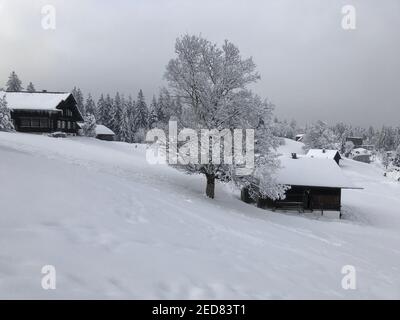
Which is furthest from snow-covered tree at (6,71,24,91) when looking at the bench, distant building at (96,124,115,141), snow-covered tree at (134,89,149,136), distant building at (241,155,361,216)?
the bench

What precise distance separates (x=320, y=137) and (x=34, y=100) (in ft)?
241

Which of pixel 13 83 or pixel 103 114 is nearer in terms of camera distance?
pixel 13 83

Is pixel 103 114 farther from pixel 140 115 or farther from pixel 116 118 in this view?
pixel 140 115

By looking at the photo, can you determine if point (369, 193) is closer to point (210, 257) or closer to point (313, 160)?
point (313, 160)

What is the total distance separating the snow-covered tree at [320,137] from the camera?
9171cm

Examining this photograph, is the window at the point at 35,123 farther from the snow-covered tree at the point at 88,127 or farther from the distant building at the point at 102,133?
the distant building at the point at 102,133

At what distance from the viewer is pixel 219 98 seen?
71.7 feet

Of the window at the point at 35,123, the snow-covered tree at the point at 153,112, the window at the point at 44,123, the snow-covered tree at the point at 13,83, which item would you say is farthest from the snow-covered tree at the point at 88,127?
the snow-covered tree at the point at 13,83

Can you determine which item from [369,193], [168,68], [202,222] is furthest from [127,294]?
[369,193]

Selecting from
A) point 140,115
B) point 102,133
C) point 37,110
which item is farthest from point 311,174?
point 140,115

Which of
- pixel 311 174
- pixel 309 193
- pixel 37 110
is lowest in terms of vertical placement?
pixel 309 193

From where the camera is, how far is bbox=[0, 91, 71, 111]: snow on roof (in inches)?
1939

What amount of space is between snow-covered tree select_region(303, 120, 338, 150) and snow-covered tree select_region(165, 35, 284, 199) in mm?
75252

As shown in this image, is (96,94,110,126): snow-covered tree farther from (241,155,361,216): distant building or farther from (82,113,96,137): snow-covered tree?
(241,155,361,216): distant building
